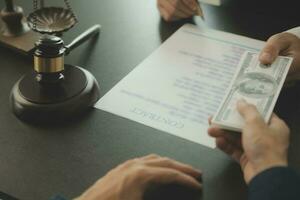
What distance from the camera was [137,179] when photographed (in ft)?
2.28

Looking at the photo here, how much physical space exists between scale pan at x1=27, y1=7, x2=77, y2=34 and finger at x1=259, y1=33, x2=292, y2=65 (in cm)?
36

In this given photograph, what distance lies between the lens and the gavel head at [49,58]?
832mm

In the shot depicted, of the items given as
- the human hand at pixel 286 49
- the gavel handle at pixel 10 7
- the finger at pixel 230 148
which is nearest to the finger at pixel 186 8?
the human hand at pixel 286 49

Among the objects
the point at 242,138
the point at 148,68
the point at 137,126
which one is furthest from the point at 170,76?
the point at 242,138

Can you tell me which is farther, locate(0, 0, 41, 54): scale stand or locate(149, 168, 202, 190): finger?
locate(0, 0, 41, 54): scale stand

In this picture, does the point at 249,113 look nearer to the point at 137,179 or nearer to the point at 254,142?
the point at 254,142

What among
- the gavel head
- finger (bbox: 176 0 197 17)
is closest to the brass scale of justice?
the gavel head

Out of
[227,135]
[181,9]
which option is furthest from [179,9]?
[227,135]

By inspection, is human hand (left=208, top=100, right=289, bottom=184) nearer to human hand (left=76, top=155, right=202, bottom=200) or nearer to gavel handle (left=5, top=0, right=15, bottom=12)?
human hand (left=76, top=155, right=202, bottom=200)

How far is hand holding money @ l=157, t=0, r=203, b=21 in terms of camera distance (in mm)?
1178

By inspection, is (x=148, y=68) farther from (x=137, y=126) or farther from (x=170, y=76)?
(x=137, y=126)

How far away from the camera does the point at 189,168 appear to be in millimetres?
746

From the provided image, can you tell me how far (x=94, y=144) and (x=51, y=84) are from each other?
14 centimetres

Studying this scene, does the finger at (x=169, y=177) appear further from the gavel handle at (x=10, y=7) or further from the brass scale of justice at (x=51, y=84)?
the gavel handle at (x=10, y=7)
